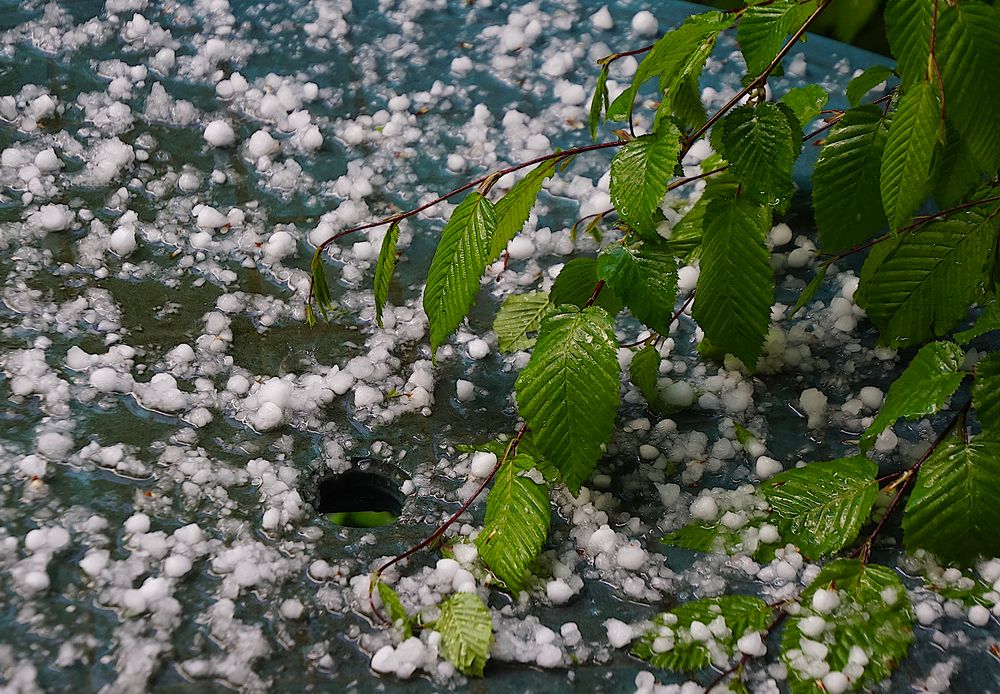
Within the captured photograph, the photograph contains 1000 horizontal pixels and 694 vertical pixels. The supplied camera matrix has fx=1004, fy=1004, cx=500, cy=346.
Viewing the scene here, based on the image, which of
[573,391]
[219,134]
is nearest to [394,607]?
[573,391]

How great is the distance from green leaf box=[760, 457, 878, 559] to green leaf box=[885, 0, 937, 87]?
40 cm

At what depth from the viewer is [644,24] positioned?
1703 millimetres

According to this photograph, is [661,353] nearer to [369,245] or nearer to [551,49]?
[369,245]

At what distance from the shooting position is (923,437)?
1.19 m

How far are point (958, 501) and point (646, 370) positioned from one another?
14.4 inches

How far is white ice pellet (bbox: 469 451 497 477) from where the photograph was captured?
1146mm

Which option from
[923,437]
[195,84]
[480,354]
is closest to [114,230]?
[195,84]

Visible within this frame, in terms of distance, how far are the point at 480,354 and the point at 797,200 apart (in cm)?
55

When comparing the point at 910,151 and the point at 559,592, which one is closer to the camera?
the point at 910,151

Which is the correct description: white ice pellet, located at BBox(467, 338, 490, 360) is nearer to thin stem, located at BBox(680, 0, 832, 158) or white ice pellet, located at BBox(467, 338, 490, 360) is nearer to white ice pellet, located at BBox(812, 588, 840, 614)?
thin stem, located at BBox(680, 0, 832, 158)

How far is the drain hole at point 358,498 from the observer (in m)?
1.17

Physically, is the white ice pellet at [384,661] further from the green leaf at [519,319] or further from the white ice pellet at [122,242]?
the white ice pellet at [122,242]

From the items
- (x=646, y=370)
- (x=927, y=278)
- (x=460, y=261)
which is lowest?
(x=646, y=370)

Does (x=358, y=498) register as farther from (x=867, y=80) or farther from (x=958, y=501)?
(x=867, y=80)
